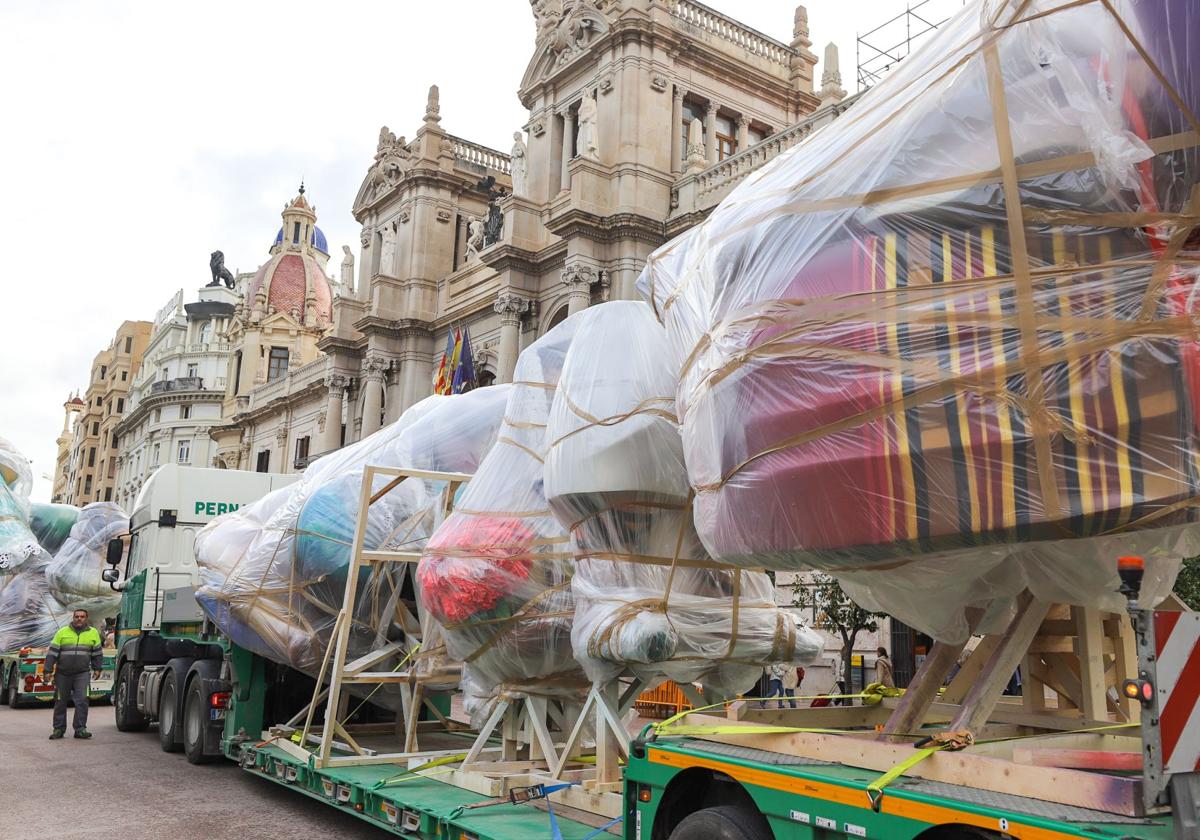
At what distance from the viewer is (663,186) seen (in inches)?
1166

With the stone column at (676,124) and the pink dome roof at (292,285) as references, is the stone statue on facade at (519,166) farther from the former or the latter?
the pink dome roof at (292,285)

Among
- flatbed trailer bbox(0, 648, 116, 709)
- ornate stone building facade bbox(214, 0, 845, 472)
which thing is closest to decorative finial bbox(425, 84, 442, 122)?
ornate stone building facade bbox(214, 0, 845, 472)

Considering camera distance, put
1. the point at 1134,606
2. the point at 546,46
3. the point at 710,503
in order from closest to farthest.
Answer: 1. the point at 1134,606
2. the point at 710,503
3. the point at 546,46

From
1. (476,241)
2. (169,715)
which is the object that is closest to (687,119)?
(476,241)

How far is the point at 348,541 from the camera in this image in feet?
31.4

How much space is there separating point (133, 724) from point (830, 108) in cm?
1807

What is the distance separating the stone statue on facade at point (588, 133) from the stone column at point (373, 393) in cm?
1345

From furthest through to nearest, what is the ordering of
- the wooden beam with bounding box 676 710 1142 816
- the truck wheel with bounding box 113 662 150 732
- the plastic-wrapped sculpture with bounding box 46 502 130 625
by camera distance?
the plastic-wrapped sculpture with bounding box 46 502 130 625 < the truck wheel with bounding box 113 662 150 732 < the wooden beam with bounding box 676 710 1142 816

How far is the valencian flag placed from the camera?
3447 cm

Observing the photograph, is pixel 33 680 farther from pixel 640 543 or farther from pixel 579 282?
pixel 640 543

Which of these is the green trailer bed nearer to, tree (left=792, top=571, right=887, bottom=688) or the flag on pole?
tree (left=792, top=571, right=887, bottom=688)

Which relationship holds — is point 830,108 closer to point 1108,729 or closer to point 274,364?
point 1108,729

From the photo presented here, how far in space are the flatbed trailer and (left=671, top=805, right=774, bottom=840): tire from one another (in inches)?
726

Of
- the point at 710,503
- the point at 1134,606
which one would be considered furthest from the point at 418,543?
the point at 1134,606
